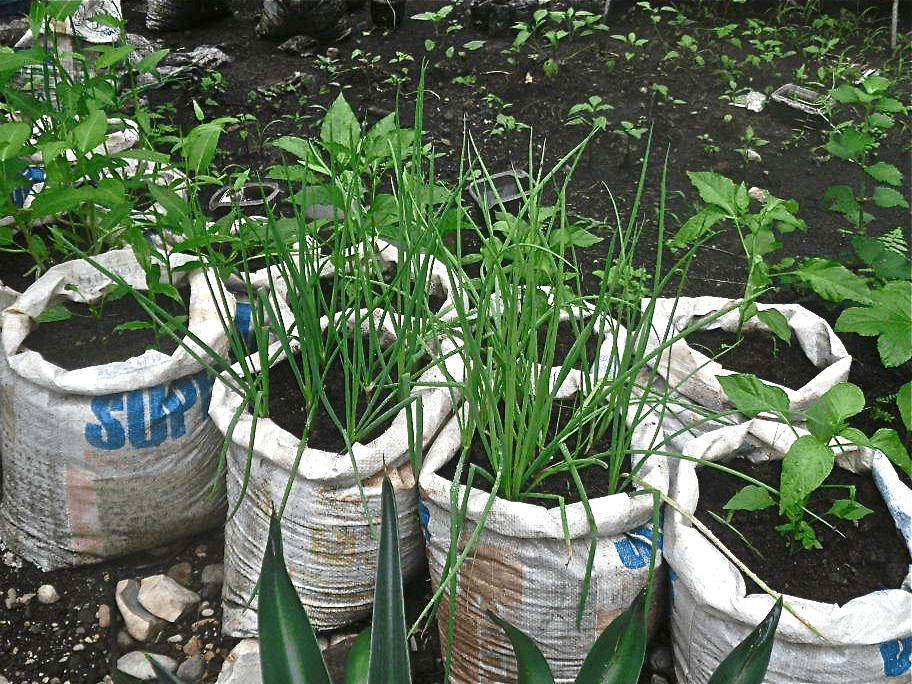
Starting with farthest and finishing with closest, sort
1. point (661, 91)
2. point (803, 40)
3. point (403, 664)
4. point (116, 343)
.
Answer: point (803, 40)
point (661, 91)
point (116, 343)
point (403, 664)

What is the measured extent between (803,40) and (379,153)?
2405 millimetres

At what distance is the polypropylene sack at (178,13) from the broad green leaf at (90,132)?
2566mm

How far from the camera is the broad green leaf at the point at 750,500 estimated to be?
1349 mm

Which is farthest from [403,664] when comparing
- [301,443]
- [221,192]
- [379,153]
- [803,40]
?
[803,40]

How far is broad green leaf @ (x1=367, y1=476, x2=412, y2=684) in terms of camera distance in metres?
0.94

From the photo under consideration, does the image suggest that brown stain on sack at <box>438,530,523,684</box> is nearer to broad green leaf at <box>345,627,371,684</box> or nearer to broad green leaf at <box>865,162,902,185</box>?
broad green leaf at <box>345,627,371,684</box>

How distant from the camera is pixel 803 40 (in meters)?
3.44

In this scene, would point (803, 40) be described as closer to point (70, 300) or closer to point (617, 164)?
point (617, 164)

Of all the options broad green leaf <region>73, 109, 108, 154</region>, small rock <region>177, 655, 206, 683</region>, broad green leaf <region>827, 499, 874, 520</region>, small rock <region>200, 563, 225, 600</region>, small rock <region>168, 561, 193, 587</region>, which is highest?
broad green leaf <region>73, 109, 108, 154</region>

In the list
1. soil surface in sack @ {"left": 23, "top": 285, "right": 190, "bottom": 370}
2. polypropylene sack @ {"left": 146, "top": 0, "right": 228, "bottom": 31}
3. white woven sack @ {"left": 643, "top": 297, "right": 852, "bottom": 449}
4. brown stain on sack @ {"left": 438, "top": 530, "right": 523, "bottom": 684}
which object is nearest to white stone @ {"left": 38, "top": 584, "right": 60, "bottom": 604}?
soil surface in sack @ {"left": 23, "top": 285, "right": 190, "bottom": 370}

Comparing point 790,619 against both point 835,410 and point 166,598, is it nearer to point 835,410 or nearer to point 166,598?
point 835,410

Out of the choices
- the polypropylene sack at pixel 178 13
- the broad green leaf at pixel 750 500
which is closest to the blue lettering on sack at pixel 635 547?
the broad green leaf at pixel 750 500

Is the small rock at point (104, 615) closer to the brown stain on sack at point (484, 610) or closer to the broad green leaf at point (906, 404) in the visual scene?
the brown stain on sack at point (484, 610)

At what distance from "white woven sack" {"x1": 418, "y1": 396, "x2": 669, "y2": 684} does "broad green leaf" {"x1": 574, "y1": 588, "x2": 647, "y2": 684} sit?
0.27 m
